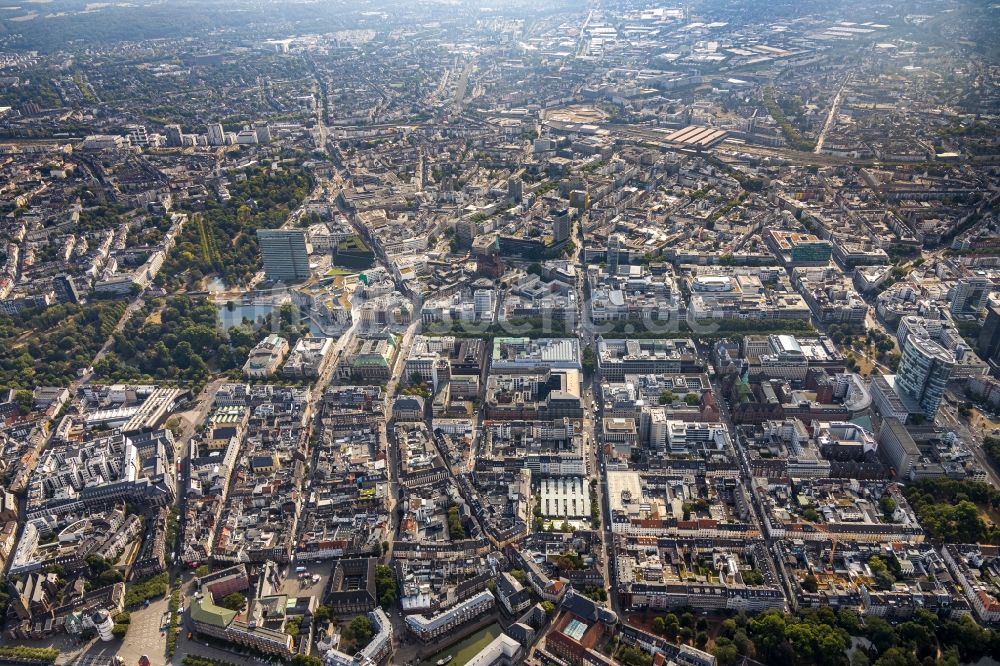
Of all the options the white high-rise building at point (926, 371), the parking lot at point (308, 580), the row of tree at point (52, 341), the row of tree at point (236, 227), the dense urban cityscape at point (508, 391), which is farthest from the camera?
the row of tree at point (236, 227)

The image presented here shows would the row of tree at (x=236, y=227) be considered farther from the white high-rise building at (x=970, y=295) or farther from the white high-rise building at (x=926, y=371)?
the white high-rise building at (x=970, y=295)

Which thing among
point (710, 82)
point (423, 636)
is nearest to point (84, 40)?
point (710, 82)

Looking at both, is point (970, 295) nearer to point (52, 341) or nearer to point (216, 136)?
point (52, 341)

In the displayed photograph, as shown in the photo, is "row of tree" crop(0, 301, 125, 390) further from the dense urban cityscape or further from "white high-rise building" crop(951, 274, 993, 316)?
"white high-rise building" crop(951, 274, 993, 316)

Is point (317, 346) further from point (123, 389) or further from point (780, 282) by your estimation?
point (780, 282)

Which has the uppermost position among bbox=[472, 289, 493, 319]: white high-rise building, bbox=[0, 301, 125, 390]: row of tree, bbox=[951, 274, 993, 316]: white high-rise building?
bbox=[951, 274, 993, 316]: white high-rise building

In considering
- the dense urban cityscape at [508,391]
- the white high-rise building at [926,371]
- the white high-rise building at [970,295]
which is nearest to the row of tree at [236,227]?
the dense urban cityscape at [508,391]

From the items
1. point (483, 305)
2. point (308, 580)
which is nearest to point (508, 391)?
point (483, 305)

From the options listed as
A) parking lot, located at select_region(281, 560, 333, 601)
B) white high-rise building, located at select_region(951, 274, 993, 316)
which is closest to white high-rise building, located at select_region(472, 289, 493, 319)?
parking lot, located at select_region(281, 560, 333, 601)
